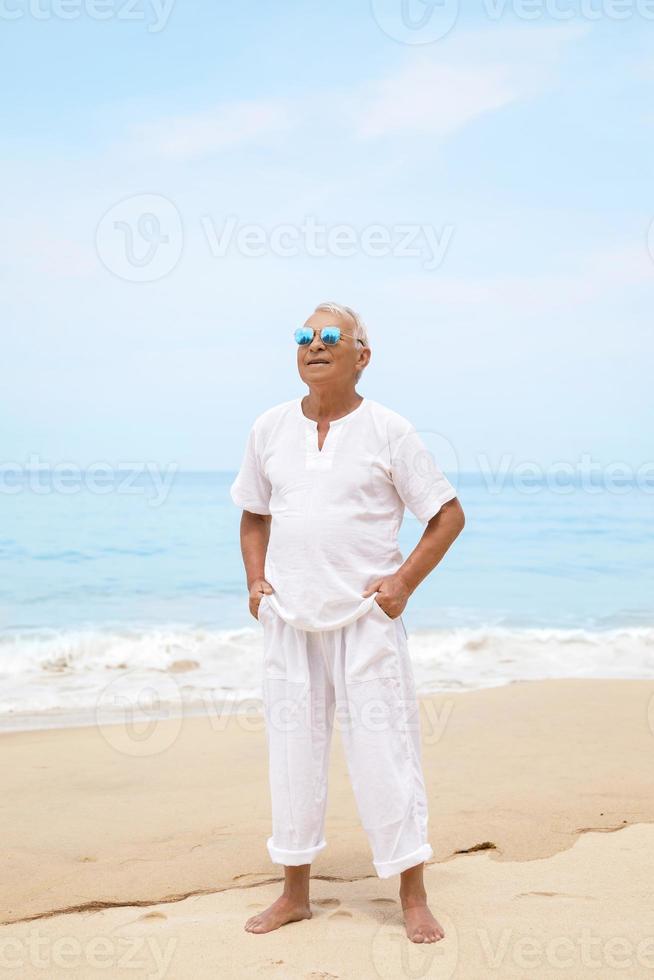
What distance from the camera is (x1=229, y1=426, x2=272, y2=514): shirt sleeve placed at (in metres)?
3.56

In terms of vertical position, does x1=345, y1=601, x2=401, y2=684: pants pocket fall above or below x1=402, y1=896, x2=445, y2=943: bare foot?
above

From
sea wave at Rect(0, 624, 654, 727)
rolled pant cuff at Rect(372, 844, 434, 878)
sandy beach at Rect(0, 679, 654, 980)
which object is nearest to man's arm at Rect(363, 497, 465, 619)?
rolled pant cuff at Rect(372, 844, 434, 878)

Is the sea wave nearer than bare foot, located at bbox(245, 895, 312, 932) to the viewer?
No

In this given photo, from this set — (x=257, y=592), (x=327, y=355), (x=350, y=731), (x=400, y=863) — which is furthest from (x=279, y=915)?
(x=327, y=355)

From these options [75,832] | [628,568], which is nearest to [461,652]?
[75,832]

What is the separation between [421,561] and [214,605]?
37.2 feet

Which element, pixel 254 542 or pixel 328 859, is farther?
pixel 328 859

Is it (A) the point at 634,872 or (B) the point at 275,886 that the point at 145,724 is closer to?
(B) the point at 275,886

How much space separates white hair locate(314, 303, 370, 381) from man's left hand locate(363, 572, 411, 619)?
74 centimetres

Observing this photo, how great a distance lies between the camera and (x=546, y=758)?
220 inches

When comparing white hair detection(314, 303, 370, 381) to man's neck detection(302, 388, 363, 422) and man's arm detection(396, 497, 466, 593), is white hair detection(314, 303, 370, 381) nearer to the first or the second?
man's neck detection(302, 388, 363, 422)

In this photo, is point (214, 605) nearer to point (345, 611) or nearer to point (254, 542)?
point (254, 542)

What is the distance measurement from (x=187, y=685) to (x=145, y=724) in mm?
1744

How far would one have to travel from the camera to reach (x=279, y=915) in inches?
129
